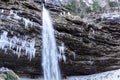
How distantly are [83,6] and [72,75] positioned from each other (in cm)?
1162

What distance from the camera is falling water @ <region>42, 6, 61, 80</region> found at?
1825 cm

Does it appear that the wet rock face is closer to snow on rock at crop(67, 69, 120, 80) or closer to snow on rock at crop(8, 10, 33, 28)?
snow on rock at crop(8, 10, 33, 28)

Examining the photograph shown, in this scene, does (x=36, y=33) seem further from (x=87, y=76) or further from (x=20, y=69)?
(x=87, y=76)

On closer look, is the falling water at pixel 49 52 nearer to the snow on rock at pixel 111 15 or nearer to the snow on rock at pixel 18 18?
the snow on rock at pixel 18 18

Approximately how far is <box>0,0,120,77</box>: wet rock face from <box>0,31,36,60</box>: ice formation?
0.72 feet

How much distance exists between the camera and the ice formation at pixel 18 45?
55.8 feet

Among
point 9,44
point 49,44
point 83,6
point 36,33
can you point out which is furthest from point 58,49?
point 83,6

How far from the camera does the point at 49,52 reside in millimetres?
19328

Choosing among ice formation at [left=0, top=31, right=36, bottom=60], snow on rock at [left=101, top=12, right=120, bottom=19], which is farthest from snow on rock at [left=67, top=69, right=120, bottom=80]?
ice formation at [left=0, top=31, right=36, bottom=60]

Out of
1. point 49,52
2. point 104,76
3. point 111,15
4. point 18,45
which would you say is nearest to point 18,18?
point 18,45

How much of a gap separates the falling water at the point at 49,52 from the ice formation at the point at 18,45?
0.78m

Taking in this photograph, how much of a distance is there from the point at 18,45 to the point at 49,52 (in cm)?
238

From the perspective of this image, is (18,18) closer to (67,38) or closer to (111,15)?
(67,38)

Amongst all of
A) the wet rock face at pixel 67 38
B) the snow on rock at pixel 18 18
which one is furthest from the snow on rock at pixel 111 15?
the snow on rock at pixel 18 18
